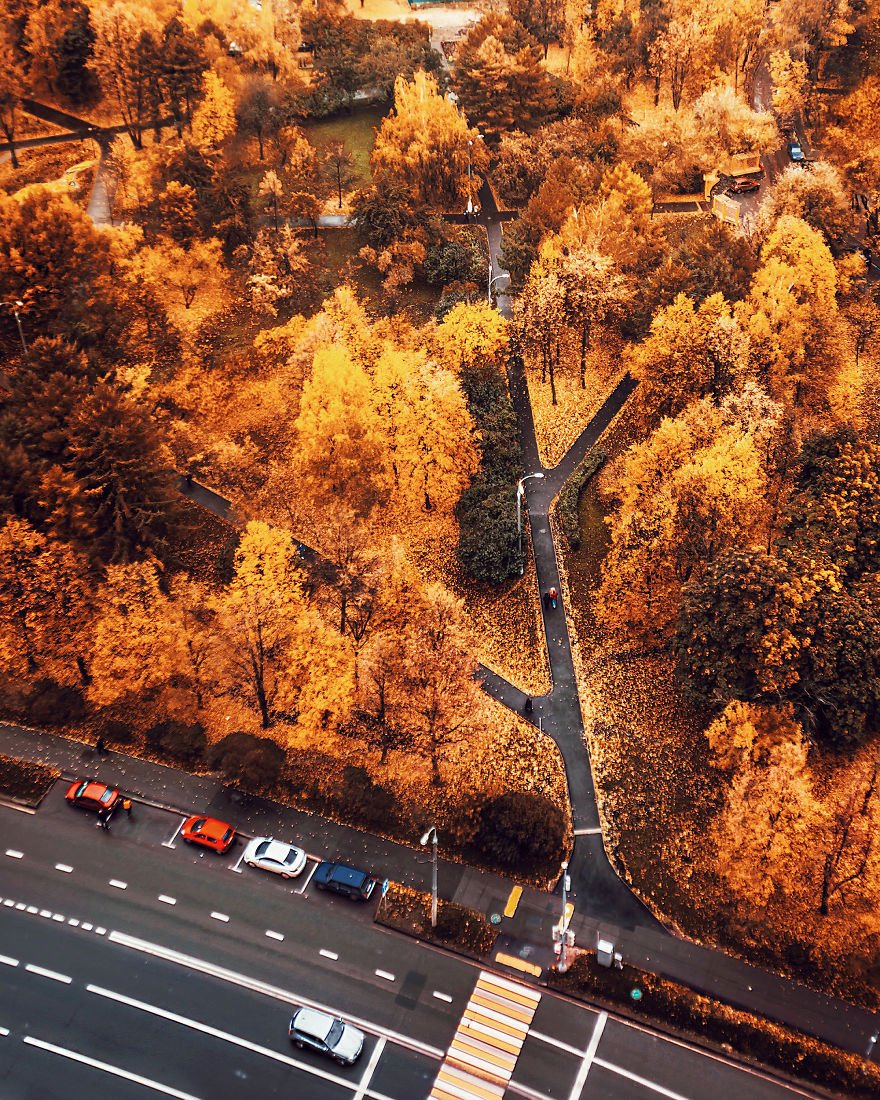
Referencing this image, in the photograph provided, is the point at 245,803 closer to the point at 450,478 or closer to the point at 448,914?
the point at 448,914

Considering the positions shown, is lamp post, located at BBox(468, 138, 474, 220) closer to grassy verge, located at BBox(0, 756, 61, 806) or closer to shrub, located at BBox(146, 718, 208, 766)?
shrub, located at BBox(146, 718, 208, 766)

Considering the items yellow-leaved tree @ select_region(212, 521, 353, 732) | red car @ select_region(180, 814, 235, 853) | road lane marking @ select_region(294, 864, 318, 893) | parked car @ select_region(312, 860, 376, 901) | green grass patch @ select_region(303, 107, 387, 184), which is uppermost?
green grass patch @ select_region(303, 107, 387, 184)

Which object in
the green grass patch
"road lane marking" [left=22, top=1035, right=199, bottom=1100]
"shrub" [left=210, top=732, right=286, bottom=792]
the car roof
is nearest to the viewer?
"road lane marking" [left=22, top=1035, right=199, bottom=1100]

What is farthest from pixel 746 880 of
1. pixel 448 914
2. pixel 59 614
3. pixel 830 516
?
pixel 59 614

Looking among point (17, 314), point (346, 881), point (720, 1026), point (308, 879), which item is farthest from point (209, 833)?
point (17, 314)

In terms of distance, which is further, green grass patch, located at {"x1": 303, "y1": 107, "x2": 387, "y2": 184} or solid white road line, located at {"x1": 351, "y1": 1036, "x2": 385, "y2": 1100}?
green grass patch, located at {"x1": 303, "y1": 107, "x2": 387, "y2": 184}

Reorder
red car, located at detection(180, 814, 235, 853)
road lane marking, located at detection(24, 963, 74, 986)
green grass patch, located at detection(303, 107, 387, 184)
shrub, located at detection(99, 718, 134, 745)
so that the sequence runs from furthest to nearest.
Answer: green grass patch, located at detection(303, 107, 387, 184) < shrub, located at detection(99, 718, 134, 745) < red car, located at detection(180, 814, 235, 853) < road lane marking, located at detection(24, 963, 74, 986)

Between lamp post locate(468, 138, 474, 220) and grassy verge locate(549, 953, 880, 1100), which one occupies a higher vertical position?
lamp post locate(468, 138, 474, 220)

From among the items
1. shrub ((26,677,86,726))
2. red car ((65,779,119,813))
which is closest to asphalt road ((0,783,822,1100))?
red car ((65,779,119,813))
